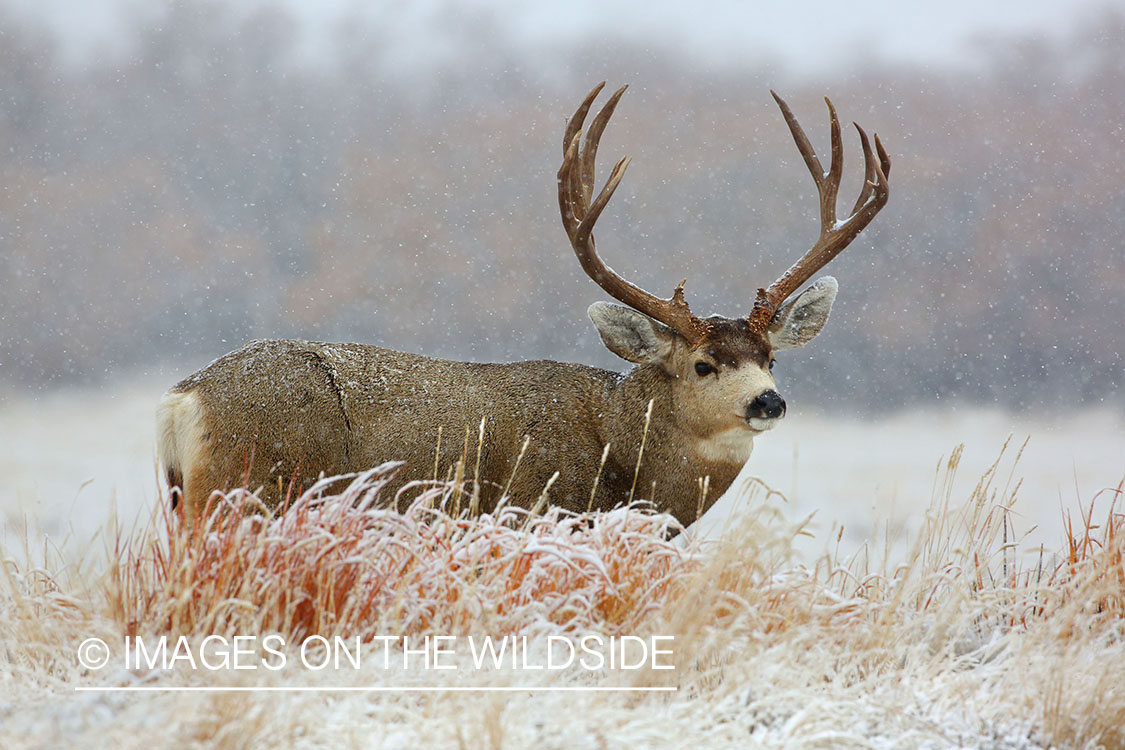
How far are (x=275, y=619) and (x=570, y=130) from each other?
376cm

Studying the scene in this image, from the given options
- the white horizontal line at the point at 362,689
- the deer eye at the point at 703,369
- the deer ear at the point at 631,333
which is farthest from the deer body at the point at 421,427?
the white horizontal line at the point at 362,689

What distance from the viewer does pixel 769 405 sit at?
581cm

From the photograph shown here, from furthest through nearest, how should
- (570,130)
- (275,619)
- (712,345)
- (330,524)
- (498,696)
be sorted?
(570,130)
(712,345)
(330,524)
(275,619)
(498,696)

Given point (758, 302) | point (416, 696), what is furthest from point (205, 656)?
point (758, 302)

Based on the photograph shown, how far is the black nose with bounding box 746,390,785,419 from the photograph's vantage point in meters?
5.81

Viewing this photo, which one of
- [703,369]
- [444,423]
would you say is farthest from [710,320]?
[444,423]

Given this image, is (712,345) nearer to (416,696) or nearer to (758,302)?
(758,302)

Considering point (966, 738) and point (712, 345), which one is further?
point (712, 345)

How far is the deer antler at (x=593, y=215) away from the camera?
6305 millimetres

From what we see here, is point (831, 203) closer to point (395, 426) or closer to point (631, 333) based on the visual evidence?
point (631, 333)

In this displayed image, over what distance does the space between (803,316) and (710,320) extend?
2.21 feet

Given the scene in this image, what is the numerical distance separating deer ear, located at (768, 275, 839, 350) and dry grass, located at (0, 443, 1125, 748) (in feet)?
6.12

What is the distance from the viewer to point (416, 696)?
12.2 ft

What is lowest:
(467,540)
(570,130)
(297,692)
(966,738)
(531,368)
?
(966,738)
